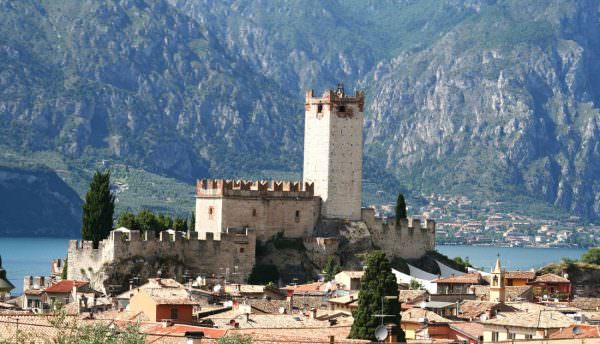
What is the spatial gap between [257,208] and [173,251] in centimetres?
738

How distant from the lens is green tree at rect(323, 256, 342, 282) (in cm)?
9581

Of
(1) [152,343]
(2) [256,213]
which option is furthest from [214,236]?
(1) [152,343]

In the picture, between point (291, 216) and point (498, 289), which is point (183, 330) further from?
point (291, 216)

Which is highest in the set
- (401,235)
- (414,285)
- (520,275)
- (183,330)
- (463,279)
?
(401,235)

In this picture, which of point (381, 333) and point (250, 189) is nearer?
point (381, 333)

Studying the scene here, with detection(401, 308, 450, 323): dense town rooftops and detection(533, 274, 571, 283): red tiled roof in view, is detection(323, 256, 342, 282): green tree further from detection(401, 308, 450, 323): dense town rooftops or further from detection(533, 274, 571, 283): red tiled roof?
detection(401, 308, 450, 323): dense town rooftops

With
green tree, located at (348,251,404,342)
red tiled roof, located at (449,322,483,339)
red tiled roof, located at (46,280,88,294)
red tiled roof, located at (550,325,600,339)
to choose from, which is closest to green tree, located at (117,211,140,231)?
red tiled roof, located at (46,280,88,294)

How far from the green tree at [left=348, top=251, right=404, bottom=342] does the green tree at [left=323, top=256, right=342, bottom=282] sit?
1212 inches

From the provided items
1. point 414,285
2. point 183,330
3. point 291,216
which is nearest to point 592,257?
point 291,216

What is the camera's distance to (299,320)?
207 feet

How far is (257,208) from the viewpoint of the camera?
325 feet

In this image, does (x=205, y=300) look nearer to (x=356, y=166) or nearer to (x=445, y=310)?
(x=445, y=310)

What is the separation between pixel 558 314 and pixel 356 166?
40.0m

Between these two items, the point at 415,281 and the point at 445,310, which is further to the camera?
the point at 415,281
